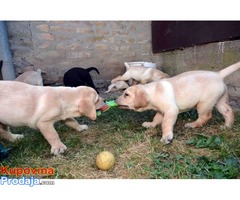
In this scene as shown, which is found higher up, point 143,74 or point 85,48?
point 85,48

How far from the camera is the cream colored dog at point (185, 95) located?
3.33m

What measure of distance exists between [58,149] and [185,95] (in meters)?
1.74

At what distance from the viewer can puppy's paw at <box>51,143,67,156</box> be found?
3.04m

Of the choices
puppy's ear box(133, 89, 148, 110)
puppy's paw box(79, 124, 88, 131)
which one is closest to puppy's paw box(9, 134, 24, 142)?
puppy's paw box(79, 124, 88, 131)

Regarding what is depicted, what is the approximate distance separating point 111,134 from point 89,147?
17.6 inches

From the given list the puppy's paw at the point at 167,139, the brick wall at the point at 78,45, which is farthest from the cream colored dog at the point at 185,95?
the brick wall at the point at 78,45

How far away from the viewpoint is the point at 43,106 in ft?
10.2

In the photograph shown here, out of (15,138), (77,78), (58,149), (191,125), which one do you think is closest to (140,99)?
(191,125)

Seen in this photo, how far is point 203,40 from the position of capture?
486cm

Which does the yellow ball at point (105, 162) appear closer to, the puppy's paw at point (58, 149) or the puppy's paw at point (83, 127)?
the puppy's paw at point (58, 149)

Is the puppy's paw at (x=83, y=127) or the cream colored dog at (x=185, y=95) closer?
the cream colored dog at (x=185, y=95)

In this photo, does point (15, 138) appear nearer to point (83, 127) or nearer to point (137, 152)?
point (83, 127)

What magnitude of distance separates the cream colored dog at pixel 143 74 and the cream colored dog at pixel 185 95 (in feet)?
6.75
